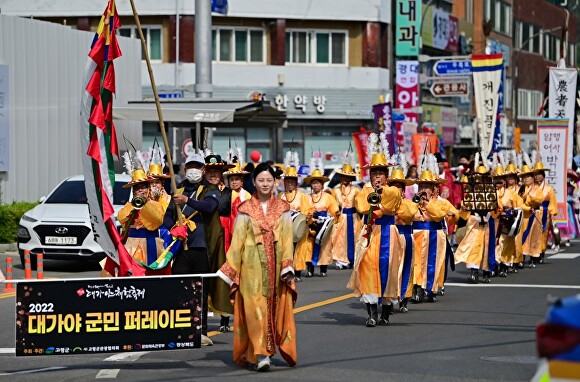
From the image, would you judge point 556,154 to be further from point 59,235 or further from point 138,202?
point 138,202

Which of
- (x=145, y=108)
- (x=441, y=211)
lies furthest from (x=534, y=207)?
(x=145, y=108)

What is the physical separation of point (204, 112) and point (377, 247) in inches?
515

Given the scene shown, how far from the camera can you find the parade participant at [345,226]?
22.2 metres

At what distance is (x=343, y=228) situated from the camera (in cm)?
2238

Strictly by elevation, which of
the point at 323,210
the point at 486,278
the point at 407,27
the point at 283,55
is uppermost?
the point at 407,27

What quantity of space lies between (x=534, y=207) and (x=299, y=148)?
25.6m

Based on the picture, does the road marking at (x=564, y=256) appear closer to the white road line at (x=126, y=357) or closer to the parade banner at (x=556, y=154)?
the parade banner at (x=556, y=154)

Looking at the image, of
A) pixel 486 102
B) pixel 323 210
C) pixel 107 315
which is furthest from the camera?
pixel 486 102

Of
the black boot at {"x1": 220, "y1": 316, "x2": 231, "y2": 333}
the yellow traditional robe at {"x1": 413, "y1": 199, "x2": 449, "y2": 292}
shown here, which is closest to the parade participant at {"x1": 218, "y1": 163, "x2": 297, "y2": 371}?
the black boot at {"x1": 220, "y1": 316, "x2": 231, "y2": 333}

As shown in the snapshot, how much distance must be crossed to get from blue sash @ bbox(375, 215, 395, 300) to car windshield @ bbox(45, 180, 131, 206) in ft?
27.3

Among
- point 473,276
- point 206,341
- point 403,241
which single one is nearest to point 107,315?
point 206,341

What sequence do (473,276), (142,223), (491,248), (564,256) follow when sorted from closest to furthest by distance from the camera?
Result: (142,223)
(473,276)
(491,248)
(564,256)

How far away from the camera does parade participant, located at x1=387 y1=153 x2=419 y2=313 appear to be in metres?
14.0

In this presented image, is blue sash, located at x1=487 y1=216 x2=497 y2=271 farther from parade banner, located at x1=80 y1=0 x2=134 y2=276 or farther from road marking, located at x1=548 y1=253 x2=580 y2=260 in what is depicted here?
parade banner, located at x1=80 y1=0 x2=134 y2=276
